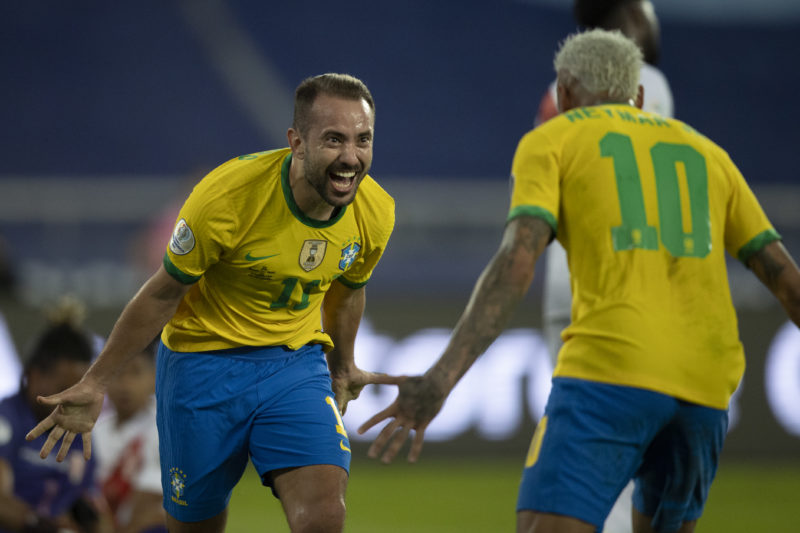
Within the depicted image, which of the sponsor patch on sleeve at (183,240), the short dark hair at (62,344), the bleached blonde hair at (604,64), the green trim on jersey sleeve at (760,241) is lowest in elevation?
the short dark hair at (62,344)

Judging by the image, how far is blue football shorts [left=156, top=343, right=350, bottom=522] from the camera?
4.27 metres

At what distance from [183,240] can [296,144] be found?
21.7 inches

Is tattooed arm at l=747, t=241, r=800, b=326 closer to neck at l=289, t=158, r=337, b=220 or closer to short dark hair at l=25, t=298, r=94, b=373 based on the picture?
neck at l=289, t=158, r=337, b=220

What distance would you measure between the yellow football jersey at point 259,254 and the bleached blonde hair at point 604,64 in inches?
42.3

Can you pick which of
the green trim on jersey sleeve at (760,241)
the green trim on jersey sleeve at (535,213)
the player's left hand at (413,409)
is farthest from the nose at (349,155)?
the green trim on jersey sleeve at (760,241)

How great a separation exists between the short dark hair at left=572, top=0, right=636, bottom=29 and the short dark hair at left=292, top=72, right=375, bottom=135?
2117 mm

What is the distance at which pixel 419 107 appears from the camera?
68.0 feet

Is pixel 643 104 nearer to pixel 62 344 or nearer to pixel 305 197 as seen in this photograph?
pixel 305 197

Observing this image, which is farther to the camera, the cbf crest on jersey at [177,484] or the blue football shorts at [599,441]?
the cbf crest on jersey at [177,484]

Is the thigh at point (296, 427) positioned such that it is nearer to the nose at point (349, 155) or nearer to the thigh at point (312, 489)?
the thigh at point (312, 489)

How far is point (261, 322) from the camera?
443 centimetres

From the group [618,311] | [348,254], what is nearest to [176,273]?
[348,254]

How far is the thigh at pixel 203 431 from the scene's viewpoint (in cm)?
434

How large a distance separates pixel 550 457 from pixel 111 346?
1710mm
